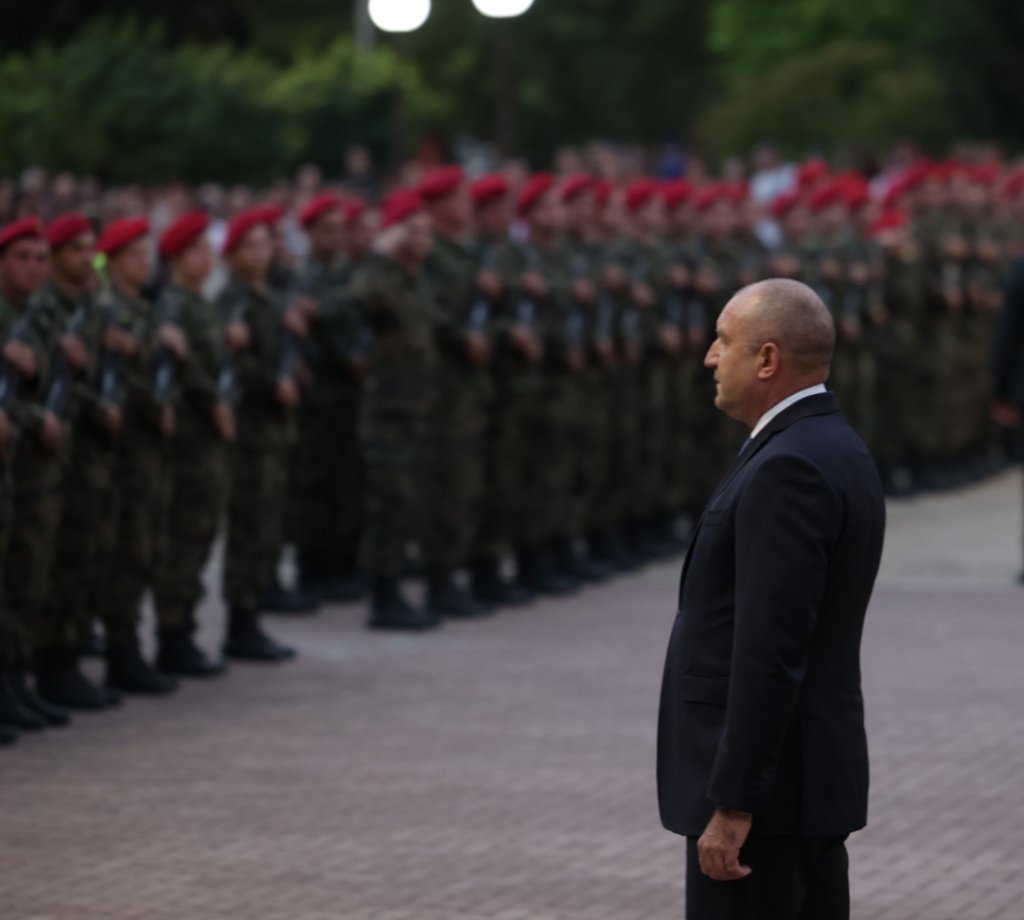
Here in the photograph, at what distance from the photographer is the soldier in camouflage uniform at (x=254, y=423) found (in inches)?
489

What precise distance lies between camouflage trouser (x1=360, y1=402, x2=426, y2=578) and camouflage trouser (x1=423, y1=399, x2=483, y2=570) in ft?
0.82

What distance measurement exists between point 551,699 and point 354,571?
12.1 ft

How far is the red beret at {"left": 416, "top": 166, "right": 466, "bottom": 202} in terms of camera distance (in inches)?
539

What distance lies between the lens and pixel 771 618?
192 inches

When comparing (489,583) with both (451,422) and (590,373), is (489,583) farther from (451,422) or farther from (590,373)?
(590,373)

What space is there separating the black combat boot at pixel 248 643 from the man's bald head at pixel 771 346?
24.2ft

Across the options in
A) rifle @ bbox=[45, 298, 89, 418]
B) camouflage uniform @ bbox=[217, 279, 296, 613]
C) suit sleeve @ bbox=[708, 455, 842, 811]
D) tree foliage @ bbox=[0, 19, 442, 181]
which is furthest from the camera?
tree foliage @ bbox=[0, 19, 442, 181]

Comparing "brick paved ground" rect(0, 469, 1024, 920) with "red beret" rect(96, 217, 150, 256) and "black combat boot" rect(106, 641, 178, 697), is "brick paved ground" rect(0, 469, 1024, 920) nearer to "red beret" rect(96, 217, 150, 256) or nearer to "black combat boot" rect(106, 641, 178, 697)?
"black combat boot" rect(106, 641, 178, 697)

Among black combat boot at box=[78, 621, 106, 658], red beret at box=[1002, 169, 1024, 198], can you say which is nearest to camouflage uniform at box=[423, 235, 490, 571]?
black combat boot at box=[78, 621, 106, 658]

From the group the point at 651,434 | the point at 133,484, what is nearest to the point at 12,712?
the point at 133,484

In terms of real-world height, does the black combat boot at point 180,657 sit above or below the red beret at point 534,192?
below

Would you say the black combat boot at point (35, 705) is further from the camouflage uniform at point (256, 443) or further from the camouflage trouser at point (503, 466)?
the camouflage trouser at point (503, 466)

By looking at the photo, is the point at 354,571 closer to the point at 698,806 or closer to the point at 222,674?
the point at 222,674

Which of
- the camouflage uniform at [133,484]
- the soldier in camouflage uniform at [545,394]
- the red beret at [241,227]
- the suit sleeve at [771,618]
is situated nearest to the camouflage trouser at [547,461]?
the soldier in camouflage uniform at [545,394]
